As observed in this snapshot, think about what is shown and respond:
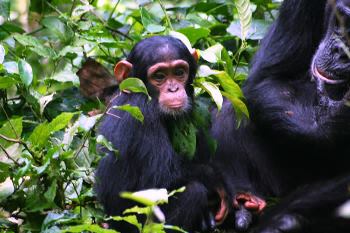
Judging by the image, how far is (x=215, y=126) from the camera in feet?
Result: 20.6

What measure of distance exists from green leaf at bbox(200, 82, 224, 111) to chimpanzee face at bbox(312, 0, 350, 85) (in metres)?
0.84

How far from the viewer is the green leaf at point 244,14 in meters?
6.36

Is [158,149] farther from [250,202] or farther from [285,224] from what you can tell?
[285,224]

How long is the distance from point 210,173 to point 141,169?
56 cm

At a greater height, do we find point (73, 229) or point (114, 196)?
point (73, 229)

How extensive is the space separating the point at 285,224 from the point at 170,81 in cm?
118

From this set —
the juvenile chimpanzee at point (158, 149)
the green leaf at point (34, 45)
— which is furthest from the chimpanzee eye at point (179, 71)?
the green leaf at point (34, 45)

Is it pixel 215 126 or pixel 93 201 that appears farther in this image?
pixel 215 126

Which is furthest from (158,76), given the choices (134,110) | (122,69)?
(134,110)

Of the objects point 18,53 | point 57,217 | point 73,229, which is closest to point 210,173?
point 57,217

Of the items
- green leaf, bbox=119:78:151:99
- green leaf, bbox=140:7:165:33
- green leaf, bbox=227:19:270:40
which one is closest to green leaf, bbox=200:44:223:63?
green leaf, bbox=140:7:165:33

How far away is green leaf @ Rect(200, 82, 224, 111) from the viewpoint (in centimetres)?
528

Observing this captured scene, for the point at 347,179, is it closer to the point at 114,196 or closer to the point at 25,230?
the point at 114,196

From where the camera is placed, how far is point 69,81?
259 inches
